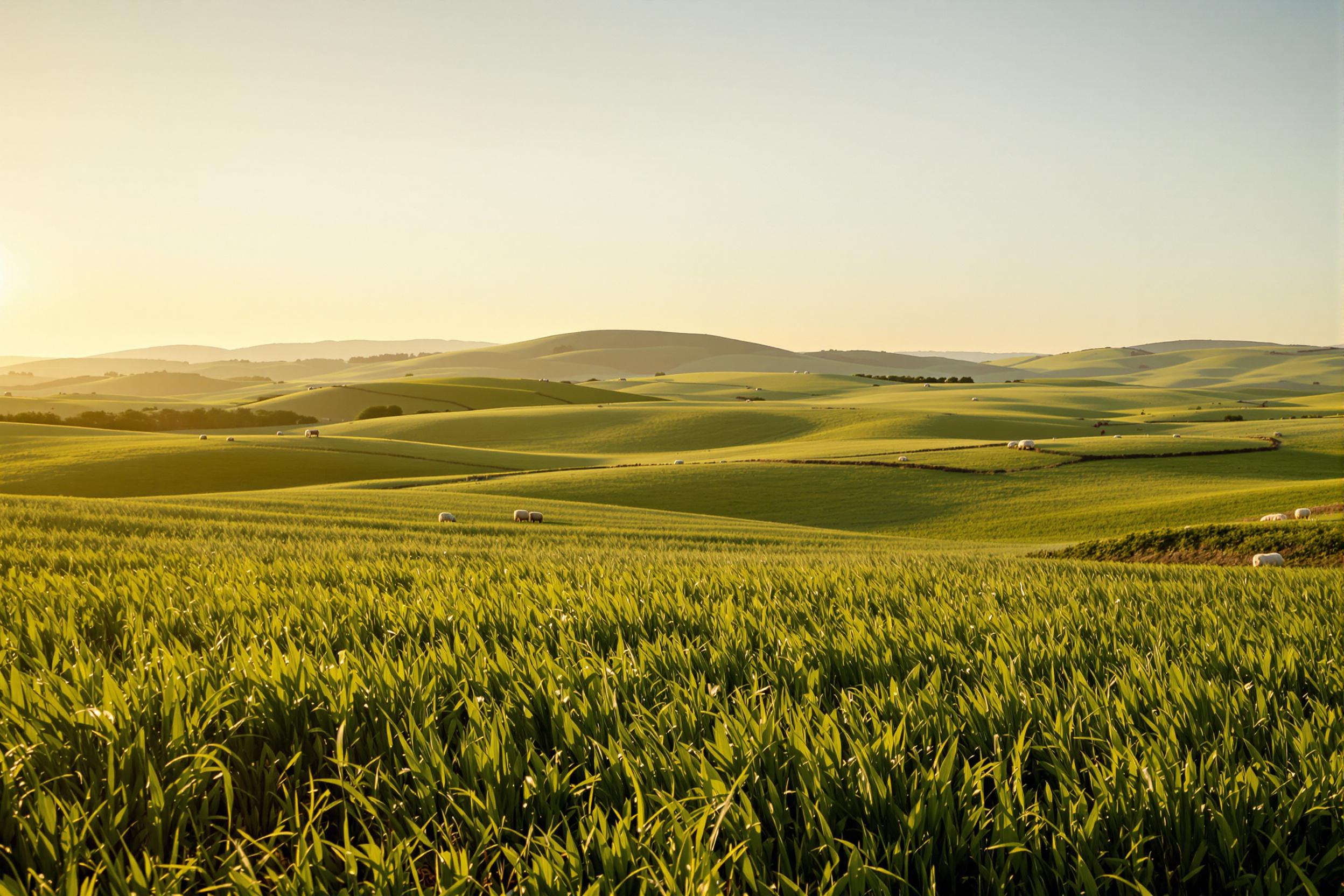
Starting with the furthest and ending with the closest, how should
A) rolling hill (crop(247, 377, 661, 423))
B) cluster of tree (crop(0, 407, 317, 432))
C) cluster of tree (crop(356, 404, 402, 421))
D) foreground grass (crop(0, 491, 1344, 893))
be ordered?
rolling hill (crop(247, 377, 661, 423)) → cluster of tree (crop(356, 404, 402, 421)) → cluster of tree (crop(0, 407, 317, 432)) → foreground grass (crop(0, 491, 1344, 893))

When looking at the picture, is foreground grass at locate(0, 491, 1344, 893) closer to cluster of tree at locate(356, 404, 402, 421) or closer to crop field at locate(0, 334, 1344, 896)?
crop field at locate(0, 334, 1344, 896)

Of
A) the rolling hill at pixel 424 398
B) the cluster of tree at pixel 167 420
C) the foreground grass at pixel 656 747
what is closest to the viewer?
the foreground grass at pixel 656 747

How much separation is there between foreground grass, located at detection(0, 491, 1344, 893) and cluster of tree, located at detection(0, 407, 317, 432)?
88.2 meters

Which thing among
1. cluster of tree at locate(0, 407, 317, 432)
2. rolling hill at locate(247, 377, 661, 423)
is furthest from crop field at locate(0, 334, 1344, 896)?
rolling hill at locate(247, 377, 661, 423)

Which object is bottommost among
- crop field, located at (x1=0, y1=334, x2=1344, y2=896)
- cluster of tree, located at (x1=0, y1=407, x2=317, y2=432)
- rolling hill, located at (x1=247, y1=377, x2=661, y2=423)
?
crop field, located at (x1=0, y1=334, x2=1344, y2=896)

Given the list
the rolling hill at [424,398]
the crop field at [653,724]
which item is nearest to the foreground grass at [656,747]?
the crop field at [653,724]

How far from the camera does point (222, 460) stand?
48.1 meters

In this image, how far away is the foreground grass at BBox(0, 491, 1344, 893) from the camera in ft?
7.50

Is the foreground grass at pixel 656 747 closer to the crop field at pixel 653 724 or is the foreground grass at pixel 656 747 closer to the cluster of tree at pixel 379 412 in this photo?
the crop field at pixel 653 724

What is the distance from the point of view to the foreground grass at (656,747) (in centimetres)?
229

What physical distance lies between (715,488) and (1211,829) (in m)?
42.2

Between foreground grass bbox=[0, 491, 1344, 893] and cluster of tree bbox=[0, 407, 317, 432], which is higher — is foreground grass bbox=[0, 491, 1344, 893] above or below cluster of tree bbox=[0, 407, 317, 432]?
below

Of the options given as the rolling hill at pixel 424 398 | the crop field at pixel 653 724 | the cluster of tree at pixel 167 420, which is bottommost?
the crop field at pixel 653 724

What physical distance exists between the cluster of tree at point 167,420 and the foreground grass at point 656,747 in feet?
289
